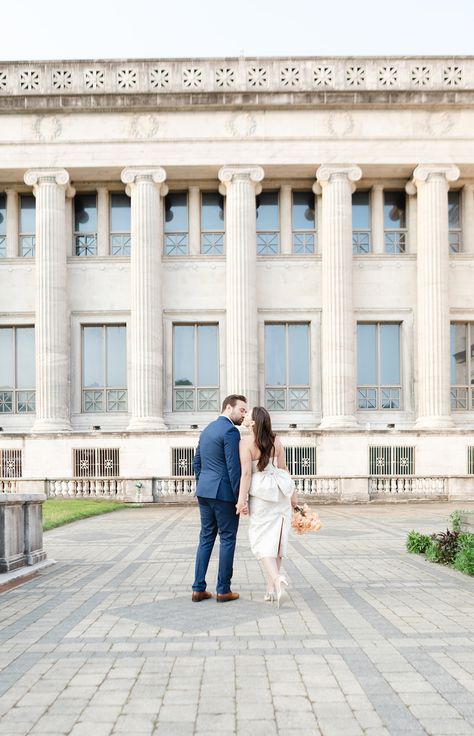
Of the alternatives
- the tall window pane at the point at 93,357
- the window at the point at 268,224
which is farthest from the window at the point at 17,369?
the window at the point at 268,224

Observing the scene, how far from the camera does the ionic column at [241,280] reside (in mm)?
27922

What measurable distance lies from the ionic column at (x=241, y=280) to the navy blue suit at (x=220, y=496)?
797 inches

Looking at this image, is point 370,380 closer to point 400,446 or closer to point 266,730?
point 400,446

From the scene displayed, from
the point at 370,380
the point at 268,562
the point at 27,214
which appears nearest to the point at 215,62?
the point at 27,214

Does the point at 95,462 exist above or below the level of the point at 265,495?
below

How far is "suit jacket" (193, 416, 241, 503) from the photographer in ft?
24.2

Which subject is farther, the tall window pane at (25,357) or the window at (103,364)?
the tall window pane at (25,357)

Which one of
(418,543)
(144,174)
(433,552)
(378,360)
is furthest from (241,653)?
(144,174)

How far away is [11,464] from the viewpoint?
87.9ft

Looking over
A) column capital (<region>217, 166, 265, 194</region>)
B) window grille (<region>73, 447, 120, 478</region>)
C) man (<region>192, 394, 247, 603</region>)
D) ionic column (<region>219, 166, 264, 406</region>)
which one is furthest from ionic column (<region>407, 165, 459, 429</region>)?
man (<region>192, 394, 247, 603</region>)

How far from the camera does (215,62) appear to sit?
28.0 m

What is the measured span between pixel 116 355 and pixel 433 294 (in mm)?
13051

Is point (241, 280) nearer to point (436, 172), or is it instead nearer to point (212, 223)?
point (212, 223)

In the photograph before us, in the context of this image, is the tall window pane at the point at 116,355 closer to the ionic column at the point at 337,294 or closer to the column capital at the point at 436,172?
the ionic column at the point at 337,294
